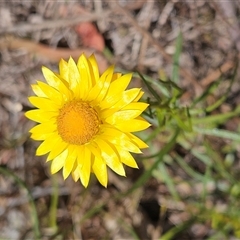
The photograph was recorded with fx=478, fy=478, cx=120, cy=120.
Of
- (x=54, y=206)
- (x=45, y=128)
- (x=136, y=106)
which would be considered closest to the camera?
(x=136, y=106)

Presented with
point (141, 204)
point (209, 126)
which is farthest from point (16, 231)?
point (209, 126)

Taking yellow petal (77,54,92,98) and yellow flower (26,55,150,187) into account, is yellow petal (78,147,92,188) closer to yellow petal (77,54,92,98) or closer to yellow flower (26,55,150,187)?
yellow flower (26,55,150,187)

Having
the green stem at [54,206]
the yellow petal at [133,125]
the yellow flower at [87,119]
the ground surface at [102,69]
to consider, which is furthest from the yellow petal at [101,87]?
the green stem at [54,206]

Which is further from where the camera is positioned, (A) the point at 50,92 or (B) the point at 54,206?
(B) the point at 54,206

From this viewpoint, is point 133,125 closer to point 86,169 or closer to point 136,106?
point 136,106

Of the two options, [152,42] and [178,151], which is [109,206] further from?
[152,42]

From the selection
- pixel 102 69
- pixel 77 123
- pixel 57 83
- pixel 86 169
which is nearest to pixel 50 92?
pixel 57 83
